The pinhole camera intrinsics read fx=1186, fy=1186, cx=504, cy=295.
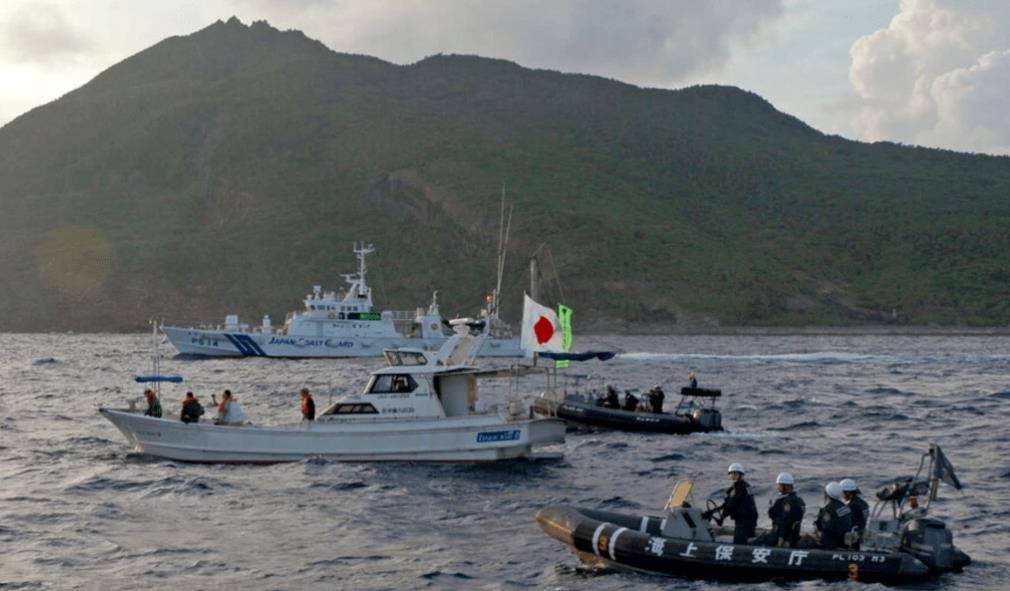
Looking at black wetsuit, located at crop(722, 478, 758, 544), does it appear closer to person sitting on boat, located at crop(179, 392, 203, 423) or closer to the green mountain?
person sitting on boat, located at crop(179, 392, 203, 423)

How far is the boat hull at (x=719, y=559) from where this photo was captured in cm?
1991

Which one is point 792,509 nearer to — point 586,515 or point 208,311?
point 586,515

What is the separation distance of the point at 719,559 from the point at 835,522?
2.12 m

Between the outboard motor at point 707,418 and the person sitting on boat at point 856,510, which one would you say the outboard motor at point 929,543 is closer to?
the person sitting on boat at point 856,510

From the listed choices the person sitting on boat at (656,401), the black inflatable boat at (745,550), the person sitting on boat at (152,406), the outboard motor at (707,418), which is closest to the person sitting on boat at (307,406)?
the person sitting on boat at (152,406)

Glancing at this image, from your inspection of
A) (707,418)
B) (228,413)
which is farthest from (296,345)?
(228,413)

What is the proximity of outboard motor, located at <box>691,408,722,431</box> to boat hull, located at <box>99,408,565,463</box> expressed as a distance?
10.0m

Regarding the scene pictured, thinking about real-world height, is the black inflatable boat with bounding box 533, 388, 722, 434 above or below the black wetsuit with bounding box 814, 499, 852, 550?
above

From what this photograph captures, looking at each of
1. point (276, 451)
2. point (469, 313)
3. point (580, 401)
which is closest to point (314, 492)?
point (276, 451)

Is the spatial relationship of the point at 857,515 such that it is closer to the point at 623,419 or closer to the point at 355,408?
the point at 355,408

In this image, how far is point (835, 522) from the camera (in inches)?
803

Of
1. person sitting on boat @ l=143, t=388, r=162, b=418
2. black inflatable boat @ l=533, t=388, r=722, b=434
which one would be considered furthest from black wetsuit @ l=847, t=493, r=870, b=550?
person sitting on boat @ l=143, t=388, r=162, b=418

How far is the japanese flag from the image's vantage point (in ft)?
134

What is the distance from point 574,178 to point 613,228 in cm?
2730
